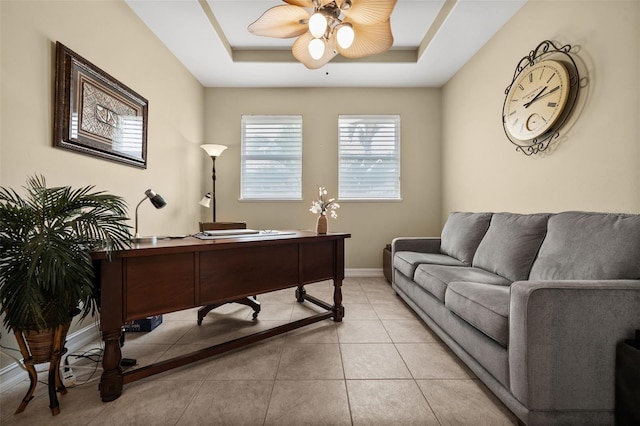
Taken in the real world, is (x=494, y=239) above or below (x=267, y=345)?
above

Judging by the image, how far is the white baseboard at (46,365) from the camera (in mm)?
1420

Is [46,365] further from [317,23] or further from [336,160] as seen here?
[336,160]

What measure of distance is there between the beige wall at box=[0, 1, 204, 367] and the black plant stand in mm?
3042

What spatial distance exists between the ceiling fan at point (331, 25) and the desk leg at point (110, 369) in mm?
2120

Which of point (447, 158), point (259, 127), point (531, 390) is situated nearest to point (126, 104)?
point (259, 127)

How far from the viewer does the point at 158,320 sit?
87.7 inches

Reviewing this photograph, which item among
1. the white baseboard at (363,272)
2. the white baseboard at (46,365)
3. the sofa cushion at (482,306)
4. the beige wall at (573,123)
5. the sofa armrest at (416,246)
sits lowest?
the white baseboard at (46,365)

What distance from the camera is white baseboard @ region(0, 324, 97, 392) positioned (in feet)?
4.66

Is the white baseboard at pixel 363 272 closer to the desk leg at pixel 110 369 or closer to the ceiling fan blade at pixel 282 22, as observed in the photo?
Answer: the desk leg at pixel 110 369

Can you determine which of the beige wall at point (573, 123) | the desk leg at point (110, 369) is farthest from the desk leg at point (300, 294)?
the beige wall at point (573, 123)

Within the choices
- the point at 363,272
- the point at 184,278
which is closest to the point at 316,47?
the point at 184,278

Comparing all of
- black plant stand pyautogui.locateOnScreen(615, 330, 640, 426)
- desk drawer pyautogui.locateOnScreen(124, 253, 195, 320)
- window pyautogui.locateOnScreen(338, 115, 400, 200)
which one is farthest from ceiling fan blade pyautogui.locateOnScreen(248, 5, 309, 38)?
black plant stand pyautogui.locateOnScreen(615, 330, 640, 426)

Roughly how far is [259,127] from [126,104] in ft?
5.95

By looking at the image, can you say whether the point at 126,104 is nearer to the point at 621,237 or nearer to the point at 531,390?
the point at 531,390
